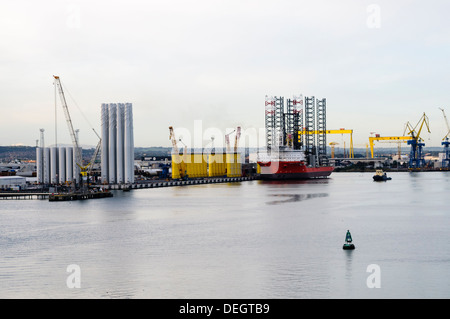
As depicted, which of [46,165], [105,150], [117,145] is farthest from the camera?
[46,165]

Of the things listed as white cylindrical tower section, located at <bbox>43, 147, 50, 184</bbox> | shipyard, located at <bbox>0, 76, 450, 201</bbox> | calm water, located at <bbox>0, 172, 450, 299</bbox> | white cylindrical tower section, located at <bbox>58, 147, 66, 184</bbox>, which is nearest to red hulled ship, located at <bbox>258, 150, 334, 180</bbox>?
shipyard, located at <bbox>0, 76, 450, 201</bbox>

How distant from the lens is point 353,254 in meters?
18.2

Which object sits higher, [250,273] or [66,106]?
[66,106]

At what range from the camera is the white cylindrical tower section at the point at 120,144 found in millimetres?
59000

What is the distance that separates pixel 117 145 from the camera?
59.2 m

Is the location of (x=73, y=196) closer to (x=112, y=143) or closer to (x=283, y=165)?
(x=112, y=143)

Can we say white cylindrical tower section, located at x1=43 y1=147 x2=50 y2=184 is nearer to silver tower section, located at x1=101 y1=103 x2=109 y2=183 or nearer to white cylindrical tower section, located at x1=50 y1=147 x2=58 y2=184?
white cylindrical tower section, located at x1=50 y1=147 x2=58 y2=184

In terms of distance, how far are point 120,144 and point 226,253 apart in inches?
1660

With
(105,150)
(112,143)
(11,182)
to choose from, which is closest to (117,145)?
(112,143)

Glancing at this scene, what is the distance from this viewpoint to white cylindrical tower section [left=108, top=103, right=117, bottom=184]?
5922 cm

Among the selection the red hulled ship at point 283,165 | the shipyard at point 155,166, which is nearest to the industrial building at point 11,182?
the shipyard at point 155,166

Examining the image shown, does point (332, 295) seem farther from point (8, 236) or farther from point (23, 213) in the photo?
point (23, 213)
